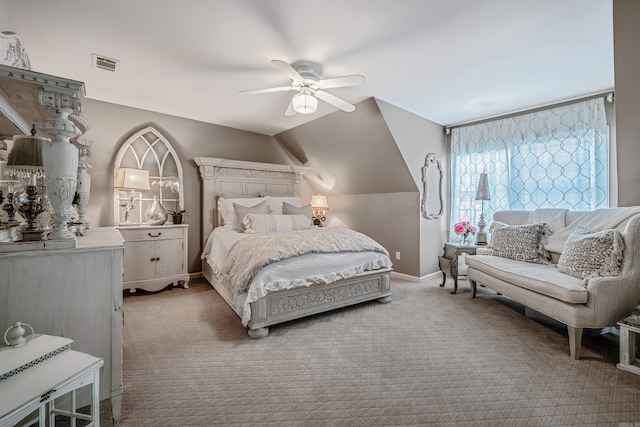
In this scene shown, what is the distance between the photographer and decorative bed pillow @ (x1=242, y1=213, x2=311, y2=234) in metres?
3.64

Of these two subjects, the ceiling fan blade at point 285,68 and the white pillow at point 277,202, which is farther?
the white pillow at point 277,202

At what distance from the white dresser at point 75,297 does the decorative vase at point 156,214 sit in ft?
8.29

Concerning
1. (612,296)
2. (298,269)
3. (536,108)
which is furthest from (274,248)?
(536,108)

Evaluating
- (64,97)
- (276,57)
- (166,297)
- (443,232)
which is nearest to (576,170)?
(443,232)

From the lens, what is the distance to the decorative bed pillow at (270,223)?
3636 mm

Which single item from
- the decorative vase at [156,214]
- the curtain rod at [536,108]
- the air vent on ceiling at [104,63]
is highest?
the air vent on ceiling at [104,63]

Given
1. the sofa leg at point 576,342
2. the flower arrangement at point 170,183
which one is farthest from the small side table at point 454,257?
the flower arrangement at point 170,183

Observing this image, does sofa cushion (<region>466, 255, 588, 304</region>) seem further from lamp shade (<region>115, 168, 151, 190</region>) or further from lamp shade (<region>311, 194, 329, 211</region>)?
lamp shade (<region>115, 168, 151, 190</region>)

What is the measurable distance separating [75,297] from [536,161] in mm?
4672

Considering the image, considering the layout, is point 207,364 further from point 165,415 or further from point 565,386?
point 565,386

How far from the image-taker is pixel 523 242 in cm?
292

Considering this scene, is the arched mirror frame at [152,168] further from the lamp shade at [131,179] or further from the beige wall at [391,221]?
the beige wall at [391,221]

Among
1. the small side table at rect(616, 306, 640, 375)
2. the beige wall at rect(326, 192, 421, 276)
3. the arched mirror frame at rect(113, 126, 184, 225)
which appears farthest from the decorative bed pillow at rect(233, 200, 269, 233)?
the small side table at rect(616, 306, 640, 375)

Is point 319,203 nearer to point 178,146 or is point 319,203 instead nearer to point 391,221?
point 391,221
